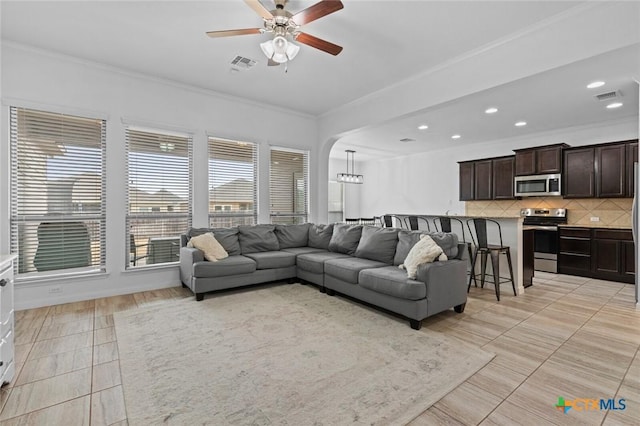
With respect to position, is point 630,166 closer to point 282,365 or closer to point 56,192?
point 282,365

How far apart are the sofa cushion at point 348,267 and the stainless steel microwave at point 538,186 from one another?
435cm

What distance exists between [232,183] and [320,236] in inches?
70.7

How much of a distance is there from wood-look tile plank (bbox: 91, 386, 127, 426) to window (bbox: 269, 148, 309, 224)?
157 inches

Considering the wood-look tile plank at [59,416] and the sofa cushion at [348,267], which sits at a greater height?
the sofa cushion at [348,267]

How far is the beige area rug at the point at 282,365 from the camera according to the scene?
5.96 feet

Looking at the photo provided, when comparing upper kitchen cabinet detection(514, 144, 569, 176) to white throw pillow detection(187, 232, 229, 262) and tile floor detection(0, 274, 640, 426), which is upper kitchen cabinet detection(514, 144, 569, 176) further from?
white throw pillow detection(187, 232, 229, 262)

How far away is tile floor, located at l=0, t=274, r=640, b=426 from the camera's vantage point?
1.80m

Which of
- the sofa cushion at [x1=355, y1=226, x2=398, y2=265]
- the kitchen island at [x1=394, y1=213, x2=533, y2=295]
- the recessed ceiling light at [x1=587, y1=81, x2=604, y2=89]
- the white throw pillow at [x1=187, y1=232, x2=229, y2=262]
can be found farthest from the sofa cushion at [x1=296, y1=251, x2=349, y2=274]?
the recessed ceiling light at [x1=587, y1=81, x2=604, y2=89]

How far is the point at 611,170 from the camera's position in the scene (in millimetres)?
5359

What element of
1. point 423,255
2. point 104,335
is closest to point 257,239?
point 104,335

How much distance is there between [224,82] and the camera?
458cm

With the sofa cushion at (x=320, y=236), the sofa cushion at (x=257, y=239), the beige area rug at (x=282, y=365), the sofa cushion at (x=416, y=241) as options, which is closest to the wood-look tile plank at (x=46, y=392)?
the beige area rug at (x=282, y=365)

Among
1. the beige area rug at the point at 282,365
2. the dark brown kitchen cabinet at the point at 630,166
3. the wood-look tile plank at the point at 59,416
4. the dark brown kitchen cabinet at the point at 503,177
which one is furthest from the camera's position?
the dark brown kitchen cabinet at the point at 503,177

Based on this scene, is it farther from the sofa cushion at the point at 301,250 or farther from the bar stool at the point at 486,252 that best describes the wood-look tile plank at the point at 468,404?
the sofa cushion at the point at 301,250
